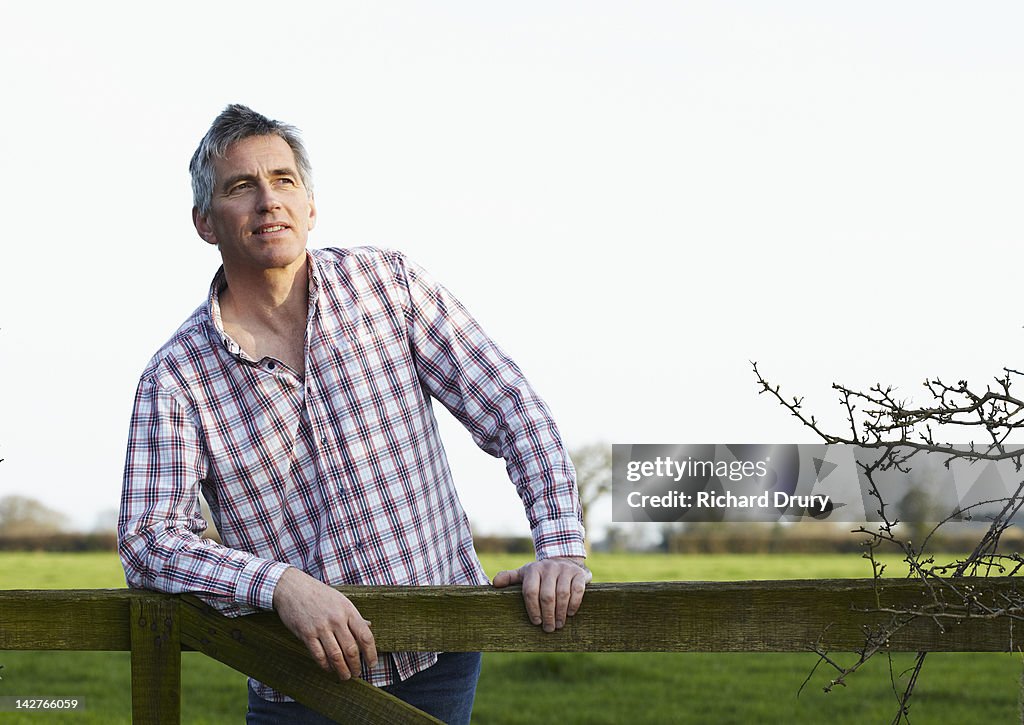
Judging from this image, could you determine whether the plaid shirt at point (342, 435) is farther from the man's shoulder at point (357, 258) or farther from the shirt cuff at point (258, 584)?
the shirt cuff at point (258, 584)

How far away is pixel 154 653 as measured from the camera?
2357 millimetres

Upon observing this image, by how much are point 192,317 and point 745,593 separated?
4.98 feet

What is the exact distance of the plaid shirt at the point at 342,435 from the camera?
260cm

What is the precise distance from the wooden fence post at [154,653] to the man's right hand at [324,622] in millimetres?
279

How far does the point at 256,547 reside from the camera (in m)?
2.74

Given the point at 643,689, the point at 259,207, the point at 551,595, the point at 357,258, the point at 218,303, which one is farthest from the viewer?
the point at 643,689

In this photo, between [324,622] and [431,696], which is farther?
[431,696]

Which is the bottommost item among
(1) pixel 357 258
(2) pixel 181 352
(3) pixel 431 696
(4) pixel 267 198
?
(3) pixel 431 696

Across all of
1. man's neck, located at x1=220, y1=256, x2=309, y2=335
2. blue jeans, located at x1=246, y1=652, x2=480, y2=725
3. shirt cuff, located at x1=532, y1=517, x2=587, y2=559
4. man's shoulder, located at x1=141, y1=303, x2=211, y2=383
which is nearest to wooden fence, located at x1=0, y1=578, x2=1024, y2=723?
shirt cuff, located at x1=532, y1=517, x2=587, y2=559

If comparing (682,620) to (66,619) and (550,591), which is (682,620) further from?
(66,619)

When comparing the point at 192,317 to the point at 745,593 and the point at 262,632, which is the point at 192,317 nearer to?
the point at 262,632

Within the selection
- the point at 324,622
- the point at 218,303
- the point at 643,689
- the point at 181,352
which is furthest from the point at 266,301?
the point at 643,689

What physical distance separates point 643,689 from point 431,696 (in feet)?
29.5

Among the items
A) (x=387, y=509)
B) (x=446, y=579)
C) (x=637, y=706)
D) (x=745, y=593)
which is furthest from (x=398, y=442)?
(x=637, y=706)
